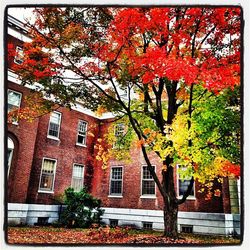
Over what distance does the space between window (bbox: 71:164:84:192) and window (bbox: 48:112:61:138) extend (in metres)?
1.91

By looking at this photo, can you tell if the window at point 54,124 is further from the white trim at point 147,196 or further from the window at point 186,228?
the window at point 186,228

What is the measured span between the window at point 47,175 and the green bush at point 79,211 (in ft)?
4.57

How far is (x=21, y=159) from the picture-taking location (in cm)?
969

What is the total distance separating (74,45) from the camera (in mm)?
5578

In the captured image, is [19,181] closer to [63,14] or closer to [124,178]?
[124,178]

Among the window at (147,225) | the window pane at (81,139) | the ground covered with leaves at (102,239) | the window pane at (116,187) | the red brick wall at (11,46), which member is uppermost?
the red brick wall at (11,46)

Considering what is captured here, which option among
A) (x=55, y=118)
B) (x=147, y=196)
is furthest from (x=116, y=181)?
(x=55, y=118)

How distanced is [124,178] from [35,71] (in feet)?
26.0

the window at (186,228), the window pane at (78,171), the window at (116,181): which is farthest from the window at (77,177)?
the window at (186,228)

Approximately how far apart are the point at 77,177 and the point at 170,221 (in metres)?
7.63

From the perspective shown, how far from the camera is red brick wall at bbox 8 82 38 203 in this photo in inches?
367

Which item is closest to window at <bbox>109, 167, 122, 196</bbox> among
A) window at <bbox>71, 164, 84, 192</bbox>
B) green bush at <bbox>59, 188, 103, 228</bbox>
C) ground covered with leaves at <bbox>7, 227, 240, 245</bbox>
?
window at <bbox>71, 164, 84, 192</bbox>

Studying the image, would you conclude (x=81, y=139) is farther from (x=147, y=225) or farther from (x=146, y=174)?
(x=147, y=225)

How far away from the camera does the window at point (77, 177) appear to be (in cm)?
1241
